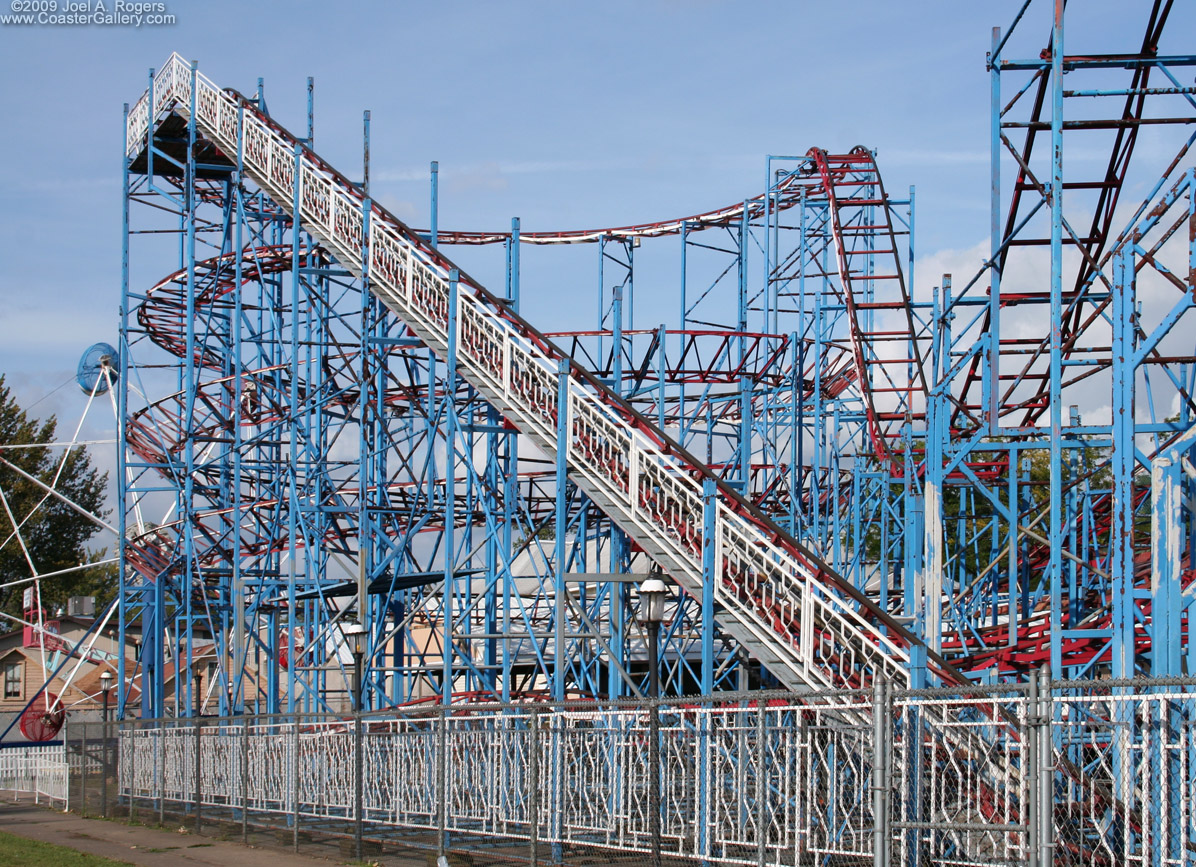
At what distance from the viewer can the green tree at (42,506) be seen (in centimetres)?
5297

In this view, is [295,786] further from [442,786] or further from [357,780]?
[442,786]

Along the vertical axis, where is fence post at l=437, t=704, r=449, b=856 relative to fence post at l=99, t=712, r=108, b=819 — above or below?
above

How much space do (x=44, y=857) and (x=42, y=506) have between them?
42.1 m

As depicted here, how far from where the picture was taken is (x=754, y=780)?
34.5 ft

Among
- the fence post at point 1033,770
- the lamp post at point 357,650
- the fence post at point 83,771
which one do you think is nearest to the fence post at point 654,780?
the fence post at point 1033,770

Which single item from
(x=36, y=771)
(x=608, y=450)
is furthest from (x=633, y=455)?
(x=36, y=771)

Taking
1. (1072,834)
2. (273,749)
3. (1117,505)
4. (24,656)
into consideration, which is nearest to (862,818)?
(1072,834)

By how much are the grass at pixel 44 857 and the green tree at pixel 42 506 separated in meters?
37.6

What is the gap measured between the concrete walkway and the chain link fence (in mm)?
410

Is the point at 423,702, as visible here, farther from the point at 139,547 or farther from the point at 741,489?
the point at 139,547

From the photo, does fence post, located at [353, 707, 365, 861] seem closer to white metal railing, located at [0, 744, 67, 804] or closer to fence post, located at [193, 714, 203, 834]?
fence post, located at [193, 714, 203, 834]

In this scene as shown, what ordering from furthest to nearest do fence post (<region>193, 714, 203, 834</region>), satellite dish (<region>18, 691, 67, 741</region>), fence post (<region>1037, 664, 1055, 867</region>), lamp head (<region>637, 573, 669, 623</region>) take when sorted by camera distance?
1. satellite dish (<region>18, 691, 67, 741</region>)
2. fence post (<region>193, 714, 203, 834</region>)
3. lamp head (<region>637, 573, 669, 623</region>)
4. fence post (<region>1037, 664, 1055, 867</region>)

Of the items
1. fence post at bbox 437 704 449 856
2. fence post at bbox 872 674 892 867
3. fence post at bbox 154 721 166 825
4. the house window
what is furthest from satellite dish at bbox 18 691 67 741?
fence post at bbox 872 674 892 867

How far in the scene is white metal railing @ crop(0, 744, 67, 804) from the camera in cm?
2428
